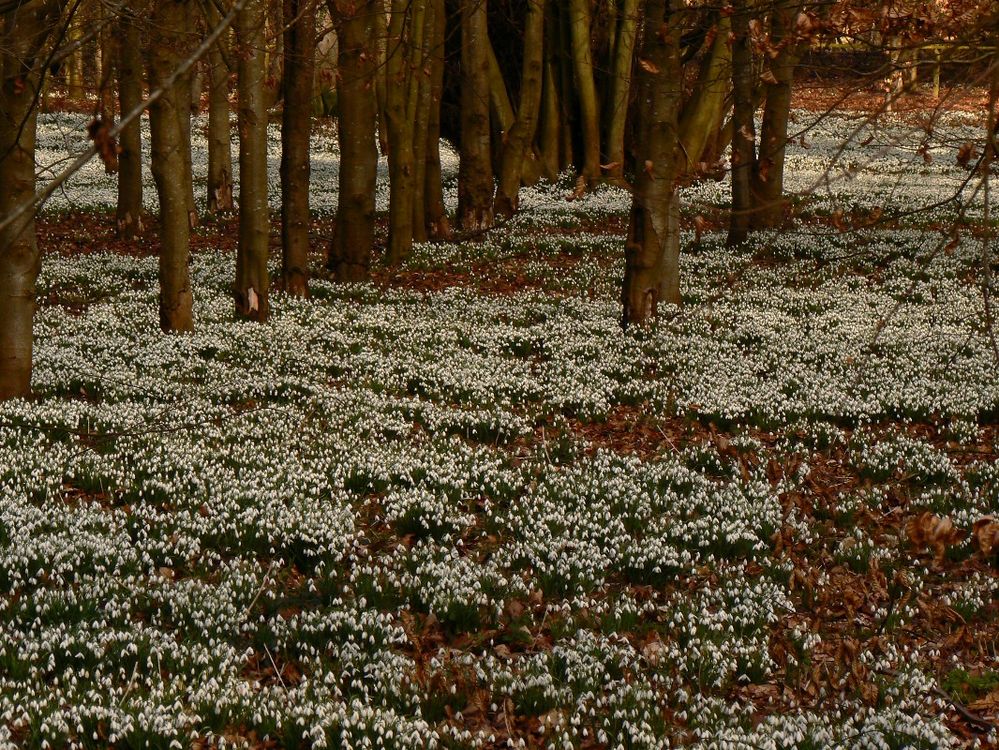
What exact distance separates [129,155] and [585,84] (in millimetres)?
14671

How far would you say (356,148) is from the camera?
55.0 feet

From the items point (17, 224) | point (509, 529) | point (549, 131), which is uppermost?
point (549, 131)

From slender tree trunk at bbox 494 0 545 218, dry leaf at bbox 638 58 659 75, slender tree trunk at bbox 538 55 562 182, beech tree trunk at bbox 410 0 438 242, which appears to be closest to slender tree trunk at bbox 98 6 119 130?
beech tree trunk at bbox 410 0 438 242

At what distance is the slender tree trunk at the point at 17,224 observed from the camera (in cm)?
898

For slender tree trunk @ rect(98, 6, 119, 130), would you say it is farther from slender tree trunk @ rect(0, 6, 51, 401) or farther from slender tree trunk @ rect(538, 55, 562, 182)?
slender tree trunk @ rect(538, 55, 562, 182)

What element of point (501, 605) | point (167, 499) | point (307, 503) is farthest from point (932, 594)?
point (167, 499)

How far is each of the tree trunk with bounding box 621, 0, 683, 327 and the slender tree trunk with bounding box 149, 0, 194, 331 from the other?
6112mm

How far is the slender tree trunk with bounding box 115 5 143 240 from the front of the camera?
57.0 ft

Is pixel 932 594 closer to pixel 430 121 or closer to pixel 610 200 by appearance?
pixel 430 121

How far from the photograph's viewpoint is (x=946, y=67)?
6211mm

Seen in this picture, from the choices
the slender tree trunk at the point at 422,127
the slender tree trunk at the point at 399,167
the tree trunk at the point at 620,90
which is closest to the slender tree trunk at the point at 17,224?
the slender tree trunk at the point at 399,167

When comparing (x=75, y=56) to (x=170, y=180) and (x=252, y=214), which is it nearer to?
(x=252, y=214)

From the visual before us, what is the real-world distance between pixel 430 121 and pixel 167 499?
16.1 meters

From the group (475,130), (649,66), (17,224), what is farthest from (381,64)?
(475,130)
